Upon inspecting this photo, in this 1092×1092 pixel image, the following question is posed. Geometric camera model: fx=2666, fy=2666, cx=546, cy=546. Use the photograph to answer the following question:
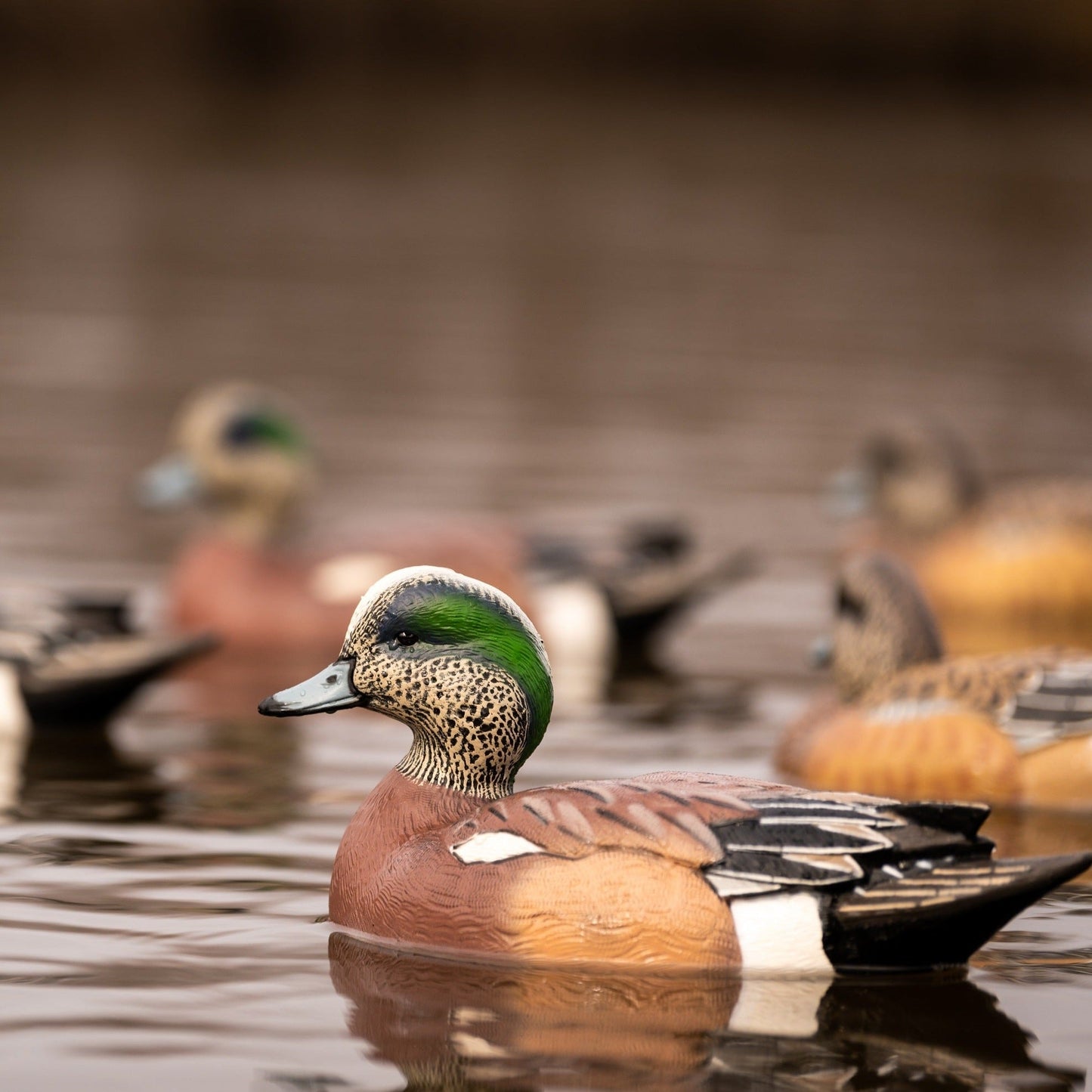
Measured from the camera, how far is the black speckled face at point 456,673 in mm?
6605

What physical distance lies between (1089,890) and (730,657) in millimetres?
4374

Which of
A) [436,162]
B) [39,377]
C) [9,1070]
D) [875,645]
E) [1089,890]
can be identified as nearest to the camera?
[9,1070]

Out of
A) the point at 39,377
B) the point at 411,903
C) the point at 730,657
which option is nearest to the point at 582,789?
the point at 411,903

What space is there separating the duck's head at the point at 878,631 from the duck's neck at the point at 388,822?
292 cm

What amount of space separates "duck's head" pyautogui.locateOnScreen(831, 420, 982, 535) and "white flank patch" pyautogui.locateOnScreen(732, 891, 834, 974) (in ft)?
26.1

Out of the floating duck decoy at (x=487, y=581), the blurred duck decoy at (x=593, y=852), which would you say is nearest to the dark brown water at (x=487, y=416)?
the blurred duck decoy at (x=593, y=852)

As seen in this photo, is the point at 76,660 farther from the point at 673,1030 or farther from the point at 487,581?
the point at 673,1030

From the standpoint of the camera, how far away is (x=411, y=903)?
6.47m

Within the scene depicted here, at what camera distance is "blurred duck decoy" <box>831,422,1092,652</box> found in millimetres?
13281

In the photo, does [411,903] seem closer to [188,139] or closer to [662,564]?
[662,564]

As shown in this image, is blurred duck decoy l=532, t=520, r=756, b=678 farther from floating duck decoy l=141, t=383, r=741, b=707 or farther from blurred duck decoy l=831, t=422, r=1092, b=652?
blurred duck decoy l=831, t=422, r=1092, b=652

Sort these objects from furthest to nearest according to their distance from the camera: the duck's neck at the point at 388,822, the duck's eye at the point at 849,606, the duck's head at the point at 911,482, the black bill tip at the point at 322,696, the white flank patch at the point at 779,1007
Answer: the duck's head at the point at 911,482 < the duck's eye at the point at 849,606 < the black bill tip at the point at 322,696 < the duck's neck at the point at 388,822 < the white flank patch at the point at 779,1007

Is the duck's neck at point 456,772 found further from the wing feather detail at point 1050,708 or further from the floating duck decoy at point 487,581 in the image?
the floating duck decoy at point 487,581

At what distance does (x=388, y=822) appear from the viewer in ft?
21.7
